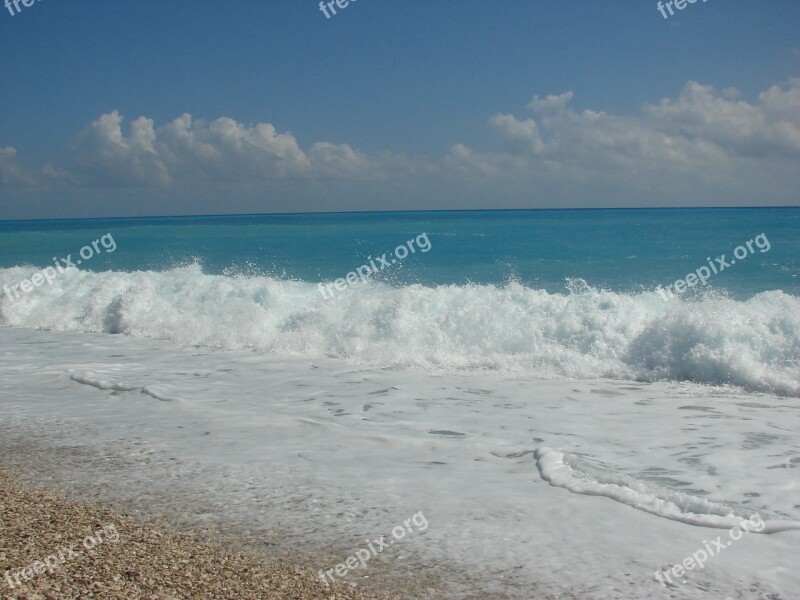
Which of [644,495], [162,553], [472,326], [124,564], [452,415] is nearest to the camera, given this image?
[124,564]

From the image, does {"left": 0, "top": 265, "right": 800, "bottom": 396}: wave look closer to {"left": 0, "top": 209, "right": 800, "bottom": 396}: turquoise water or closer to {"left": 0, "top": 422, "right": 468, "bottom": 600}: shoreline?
{"left": 0, "top": 209, "right": 800, "bottom": 396}: turquoise water

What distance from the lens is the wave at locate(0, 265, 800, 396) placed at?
450 inches

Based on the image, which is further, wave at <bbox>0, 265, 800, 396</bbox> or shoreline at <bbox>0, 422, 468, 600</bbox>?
wave at <bbox>0, 265, 800, 396</bbox>

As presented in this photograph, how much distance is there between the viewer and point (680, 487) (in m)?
6.15

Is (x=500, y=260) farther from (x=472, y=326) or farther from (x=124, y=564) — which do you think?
(x=124, y=564)

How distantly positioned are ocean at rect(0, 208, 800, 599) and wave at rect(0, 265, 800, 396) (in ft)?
0.17

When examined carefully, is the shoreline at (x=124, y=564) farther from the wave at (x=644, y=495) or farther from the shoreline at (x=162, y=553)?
the wave at (x=644, y=495)

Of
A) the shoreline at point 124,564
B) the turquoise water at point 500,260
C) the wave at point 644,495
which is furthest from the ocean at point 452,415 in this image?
the turquoise water at point 500,260

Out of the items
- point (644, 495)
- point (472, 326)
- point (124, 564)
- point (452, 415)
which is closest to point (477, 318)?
point (472, 326)

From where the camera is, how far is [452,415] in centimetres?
871

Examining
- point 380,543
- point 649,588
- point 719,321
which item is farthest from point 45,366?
point 719,321

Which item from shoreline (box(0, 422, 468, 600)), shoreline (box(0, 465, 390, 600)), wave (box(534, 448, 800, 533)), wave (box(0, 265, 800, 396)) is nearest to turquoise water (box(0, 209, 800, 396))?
wave (box(0, 265, 800, 396))

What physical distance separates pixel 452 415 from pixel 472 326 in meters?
5.05

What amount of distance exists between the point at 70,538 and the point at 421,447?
353 cm
